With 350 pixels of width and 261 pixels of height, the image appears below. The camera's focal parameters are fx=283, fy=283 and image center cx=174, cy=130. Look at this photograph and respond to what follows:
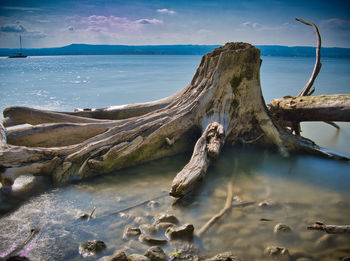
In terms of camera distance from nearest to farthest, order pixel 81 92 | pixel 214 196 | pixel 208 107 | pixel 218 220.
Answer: pixel 218 220
pixel 214 196
pixel 208 107
pixel 81 92

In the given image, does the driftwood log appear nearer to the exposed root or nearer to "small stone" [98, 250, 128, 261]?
the exposed root

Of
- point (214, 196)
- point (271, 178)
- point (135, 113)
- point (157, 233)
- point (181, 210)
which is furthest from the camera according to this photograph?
point (135, 113)

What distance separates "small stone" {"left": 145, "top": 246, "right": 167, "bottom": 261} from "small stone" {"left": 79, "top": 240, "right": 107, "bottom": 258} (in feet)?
1.45

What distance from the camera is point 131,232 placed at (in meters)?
2.80

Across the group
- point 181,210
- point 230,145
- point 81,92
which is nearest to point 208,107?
point 230,145

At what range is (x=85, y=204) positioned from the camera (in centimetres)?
338

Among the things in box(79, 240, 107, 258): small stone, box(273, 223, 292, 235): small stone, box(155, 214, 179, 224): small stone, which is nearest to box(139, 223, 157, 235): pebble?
box(155, 214, 179, 224): small stone

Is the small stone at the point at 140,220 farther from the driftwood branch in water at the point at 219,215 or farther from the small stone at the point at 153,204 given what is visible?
the driftwood branch in water at the point at 219,215

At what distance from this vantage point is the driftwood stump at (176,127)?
4145 mm

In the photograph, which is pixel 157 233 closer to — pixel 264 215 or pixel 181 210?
pixel 181 210

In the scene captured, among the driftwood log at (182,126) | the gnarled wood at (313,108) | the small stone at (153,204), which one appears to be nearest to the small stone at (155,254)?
the small stone at (153,204)

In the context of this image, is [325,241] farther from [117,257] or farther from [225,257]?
[117,257]

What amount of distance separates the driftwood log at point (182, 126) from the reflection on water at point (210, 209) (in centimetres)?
31

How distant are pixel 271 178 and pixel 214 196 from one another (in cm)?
115
